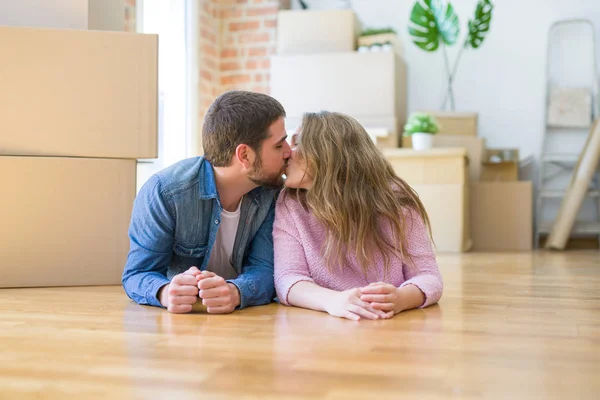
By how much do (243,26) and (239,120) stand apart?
11.4ft

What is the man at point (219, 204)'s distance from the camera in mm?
1927

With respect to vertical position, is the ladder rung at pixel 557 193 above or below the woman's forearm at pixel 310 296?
above

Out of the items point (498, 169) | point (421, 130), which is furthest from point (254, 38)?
point (498, 169)

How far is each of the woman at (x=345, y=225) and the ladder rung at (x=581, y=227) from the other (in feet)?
10.8

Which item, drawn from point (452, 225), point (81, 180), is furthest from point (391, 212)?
point (452, 225)

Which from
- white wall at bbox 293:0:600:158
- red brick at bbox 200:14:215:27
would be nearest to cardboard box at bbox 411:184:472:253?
white wall at bbox 293:0:600:158

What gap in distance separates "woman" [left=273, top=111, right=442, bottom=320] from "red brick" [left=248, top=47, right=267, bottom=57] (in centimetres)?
335

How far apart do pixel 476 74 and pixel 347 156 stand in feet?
11.9

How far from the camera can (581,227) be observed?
4949 millimetres

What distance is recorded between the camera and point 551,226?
16.6ft

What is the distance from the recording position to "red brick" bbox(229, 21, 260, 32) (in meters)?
5.23

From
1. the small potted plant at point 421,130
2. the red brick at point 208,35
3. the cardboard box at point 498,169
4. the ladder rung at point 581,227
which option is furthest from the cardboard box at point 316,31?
the ladder rung at point 581,227

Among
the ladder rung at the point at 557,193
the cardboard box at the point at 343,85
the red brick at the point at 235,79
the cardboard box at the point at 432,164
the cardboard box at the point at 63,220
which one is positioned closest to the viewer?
the cardboard box at the point at 63,220

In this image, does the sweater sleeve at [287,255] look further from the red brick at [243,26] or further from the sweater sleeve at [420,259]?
the red brick at [243,26]
